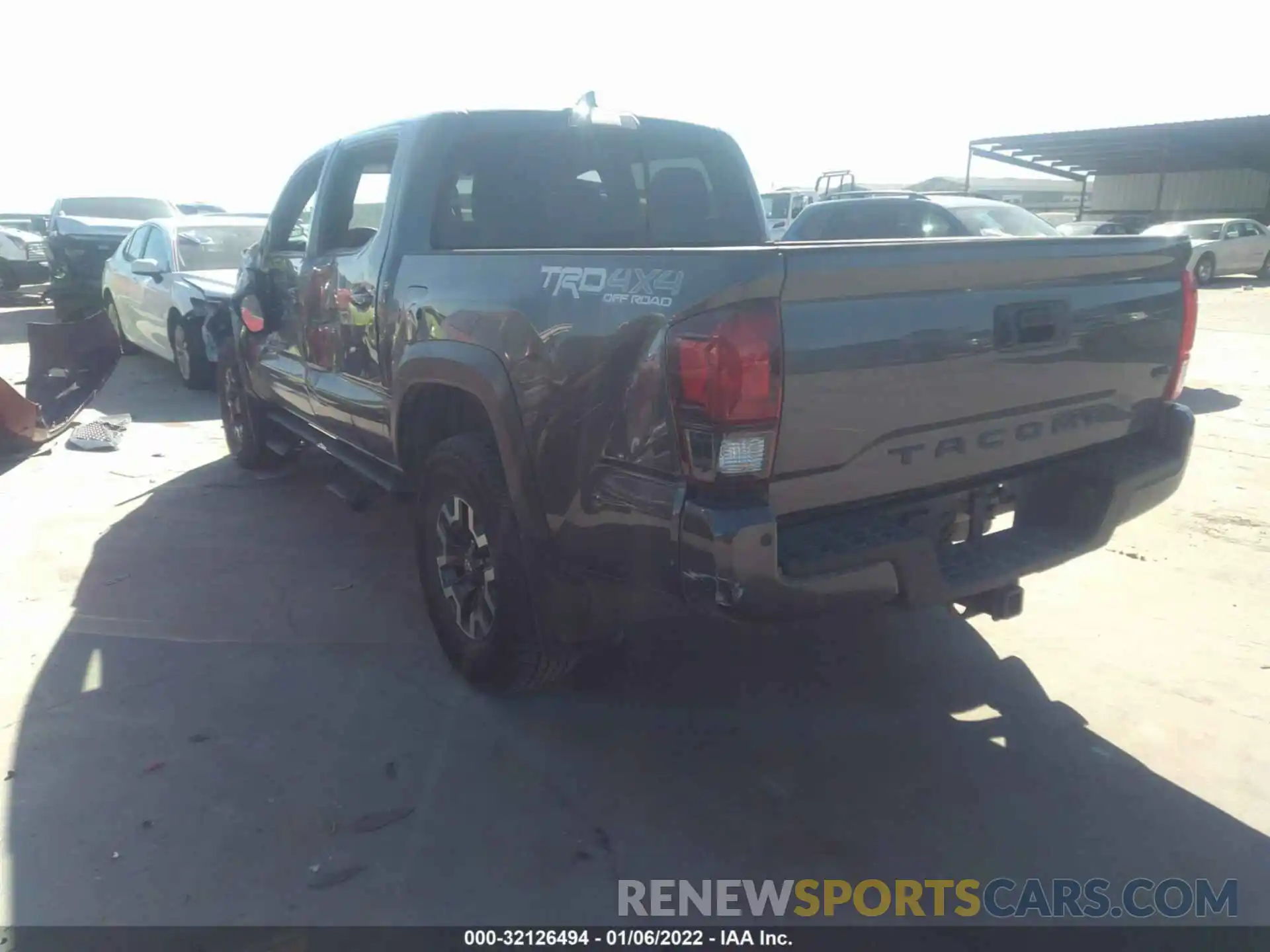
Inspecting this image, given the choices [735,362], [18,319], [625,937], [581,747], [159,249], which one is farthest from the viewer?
[18,319]

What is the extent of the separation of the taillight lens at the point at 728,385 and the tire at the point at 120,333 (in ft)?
34.1

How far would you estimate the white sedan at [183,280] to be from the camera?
863cm

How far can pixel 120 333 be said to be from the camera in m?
11.2

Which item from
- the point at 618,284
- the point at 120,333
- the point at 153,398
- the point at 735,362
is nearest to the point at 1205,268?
the point at 120,333

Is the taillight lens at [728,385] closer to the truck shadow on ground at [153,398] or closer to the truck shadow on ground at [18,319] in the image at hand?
the truck shadow on ground at [153,398]

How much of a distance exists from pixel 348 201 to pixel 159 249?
5952mm

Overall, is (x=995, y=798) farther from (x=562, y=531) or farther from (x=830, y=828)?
(x=562, y=531)

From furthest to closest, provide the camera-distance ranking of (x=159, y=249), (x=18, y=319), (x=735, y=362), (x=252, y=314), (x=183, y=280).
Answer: (x=18, y=319) → (x=159, y=249) → (x=183, y=280) → (x=252, y=314) → (x=735, y=362)

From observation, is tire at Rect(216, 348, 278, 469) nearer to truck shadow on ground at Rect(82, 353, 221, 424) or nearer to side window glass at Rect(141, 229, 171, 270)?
truck shadow on ground at Rect(82, 353, 221, 424)

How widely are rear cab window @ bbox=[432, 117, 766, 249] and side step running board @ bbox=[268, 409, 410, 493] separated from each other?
1017 mm

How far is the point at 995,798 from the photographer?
3.00 meters

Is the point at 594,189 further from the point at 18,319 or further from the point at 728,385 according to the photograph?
the point at 18,319

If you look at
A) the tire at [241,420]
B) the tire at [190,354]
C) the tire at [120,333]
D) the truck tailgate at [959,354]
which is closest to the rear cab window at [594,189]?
the truck tailgate at [959,354]

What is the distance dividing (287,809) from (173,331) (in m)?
7.31
